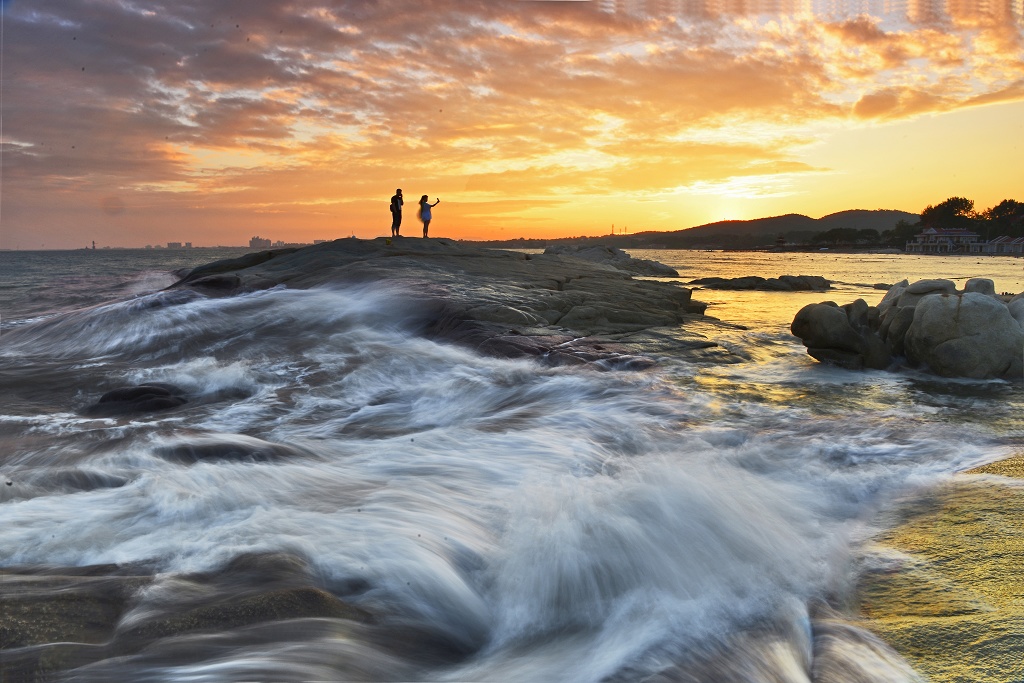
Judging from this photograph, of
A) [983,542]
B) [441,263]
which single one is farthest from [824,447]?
[441,263]

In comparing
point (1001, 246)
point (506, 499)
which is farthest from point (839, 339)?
point (1001, 246)

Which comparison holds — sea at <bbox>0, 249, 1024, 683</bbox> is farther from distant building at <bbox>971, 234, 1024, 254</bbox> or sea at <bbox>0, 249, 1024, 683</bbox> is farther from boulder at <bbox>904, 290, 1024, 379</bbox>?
distant building at <bbox>971, 234, 1024, 254</bbox>

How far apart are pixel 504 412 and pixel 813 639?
4.32 meters

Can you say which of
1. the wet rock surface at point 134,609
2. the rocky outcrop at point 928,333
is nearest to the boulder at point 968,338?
the rocky outcrop at point 928,333

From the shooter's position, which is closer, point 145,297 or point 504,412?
point 504,412

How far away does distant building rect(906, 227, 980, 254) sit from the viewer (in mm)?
91044

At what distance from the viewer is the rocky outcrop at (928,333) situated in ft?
27.9

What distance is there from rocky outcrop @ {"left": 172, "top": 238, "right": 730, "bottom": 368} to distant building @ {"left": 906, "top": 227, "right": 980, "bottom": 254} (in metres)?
97.8

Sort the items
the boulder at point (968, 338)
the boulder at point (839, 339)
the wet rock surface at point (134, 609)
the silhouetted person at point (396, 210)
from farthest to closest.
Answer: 1. the silhouetted person at point (396, 210)
2. the boulder at point (839, 339)
3. the boulder at point (968, 338)
4. the wet rock surface at point (134, 609)

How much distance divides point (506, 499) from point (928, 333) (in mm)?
7730

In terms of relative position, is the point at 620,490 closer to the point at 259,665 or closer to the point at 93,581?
the point at 259,665

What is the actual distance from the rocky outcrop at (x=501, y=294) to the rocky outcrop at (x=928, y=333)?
166 centimetres

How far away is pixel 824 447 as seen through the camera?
5.53 m

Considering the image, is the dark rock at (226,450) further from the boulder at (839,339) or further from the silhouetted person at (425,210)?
the silhouetted person at (425,210)
